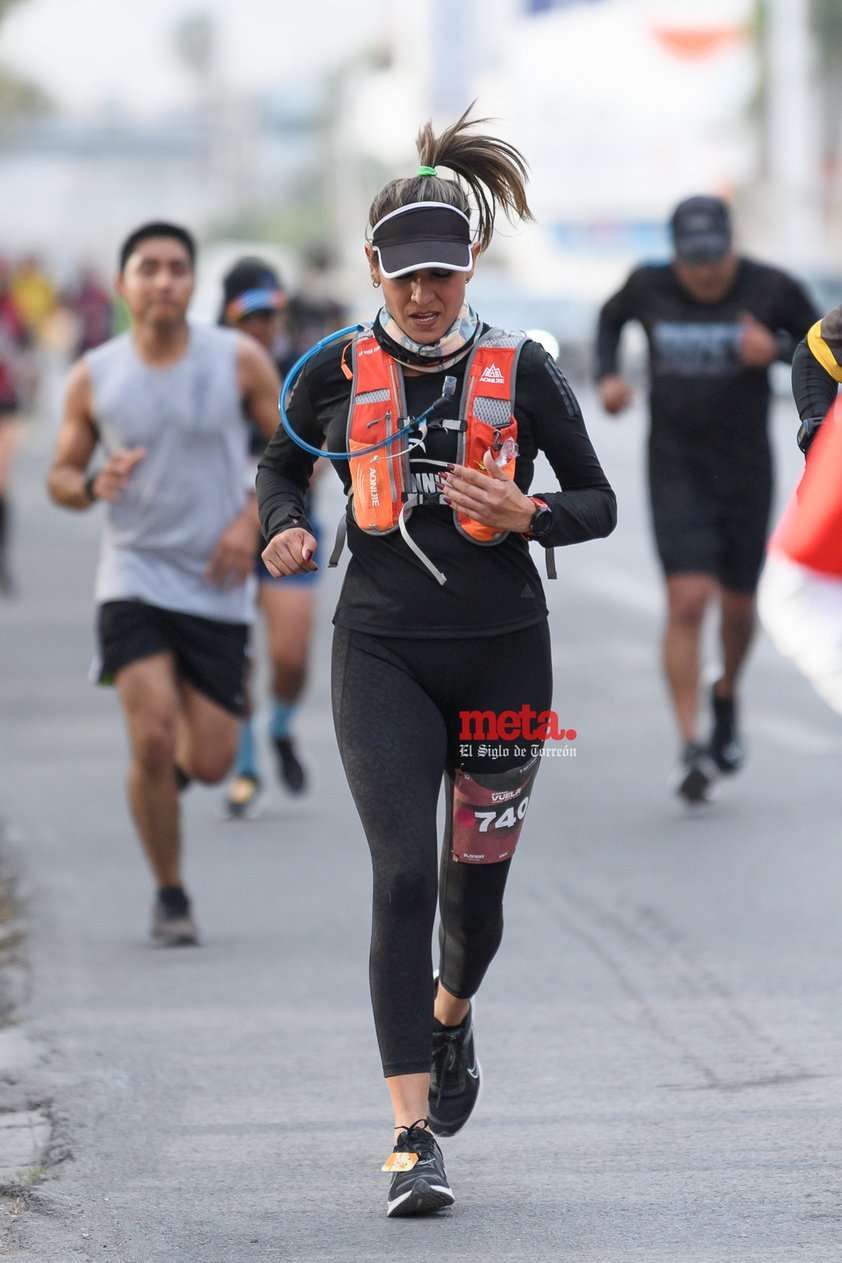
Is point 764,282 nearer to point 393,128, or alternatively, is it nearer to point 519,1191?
point 519,1191

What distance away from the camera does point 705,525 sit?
9.54 m

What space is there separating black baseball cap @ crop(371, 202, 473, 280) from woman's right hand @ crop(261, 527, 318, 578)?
21.6 inches

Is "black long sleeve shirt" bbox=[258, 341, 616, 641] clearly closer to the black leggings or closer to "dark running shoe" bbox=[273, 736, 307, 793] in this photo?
the black leggings

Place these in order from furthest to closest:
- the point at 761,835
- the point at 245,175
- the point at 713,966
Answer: the point at 245,175, the point at 761,835, the point at 713,966

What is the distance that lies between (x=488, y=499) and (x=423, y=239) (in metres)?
0.55

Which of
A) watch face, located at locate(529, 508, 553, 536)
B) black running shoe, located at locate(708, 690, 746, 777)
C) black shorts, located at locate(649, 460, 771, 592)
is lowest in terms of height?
black running shoe, located at locate(708, 690, 746, 777)

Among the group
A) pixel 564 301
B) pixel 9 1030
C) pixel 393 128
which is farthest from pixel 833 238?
pixel 9 1030

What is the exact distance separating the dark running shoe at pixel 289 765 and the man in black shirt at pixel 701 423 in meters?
1.53

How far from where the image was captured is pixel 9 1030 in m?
6.53

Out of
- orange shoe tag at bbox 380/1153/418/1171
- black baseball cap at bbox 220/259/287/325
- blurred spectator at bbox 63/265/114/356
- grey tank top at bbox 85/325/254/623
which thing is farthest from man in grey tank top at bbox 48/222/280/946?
blurred spectator at bbox 63/265/114/356

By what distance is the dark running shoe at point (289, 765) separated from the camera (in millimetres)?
9938

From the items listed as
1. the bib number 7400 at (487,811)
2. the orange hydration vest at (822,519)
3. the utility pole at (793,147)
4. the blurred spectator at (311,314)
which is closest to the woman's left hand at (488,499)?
the bib number 7400 at (487,811)

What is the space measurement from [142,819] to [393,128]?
8471cm

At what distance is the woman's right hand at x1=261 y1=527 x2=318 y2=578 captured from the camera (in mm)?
5020
